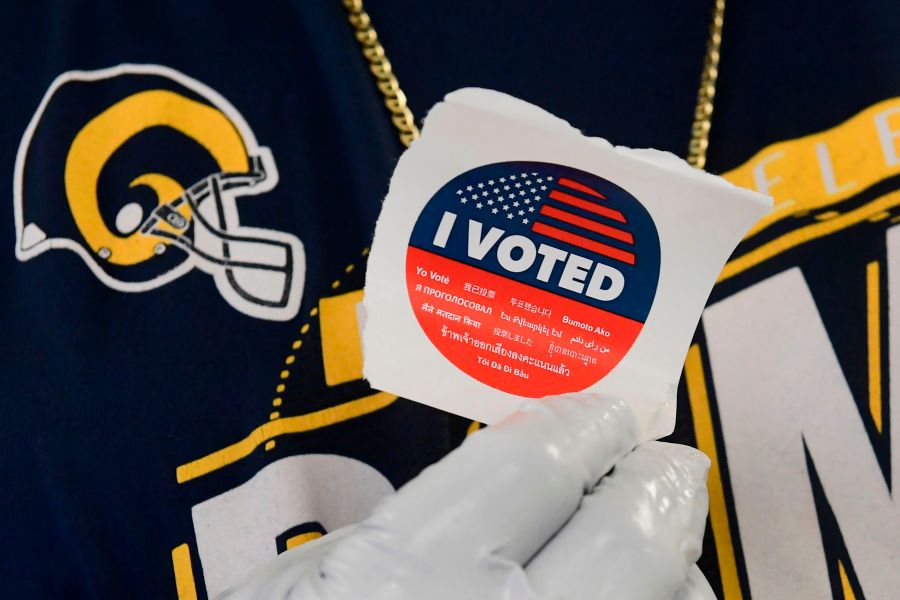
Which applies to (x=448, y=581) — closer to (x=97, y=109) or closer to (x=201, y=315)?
(x=201, y=315)

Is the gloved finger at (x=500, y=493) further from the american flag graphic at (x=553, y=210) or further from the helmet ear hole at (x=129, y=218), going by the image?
the helmet ear hole at (x=129, y=218)

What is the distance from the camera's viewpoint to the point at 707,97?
2.13ft

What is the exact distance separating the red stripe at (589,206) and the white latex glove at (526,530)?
0.38 feet

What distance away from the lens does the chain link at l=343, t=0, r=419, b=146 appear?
2.12 ft

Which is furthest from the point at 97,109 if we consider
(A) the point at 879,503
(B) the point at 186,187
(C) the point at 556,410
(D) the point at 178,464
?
(A) the point at 879,503

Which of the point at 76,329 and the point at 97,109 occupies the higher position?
the point at 97,109

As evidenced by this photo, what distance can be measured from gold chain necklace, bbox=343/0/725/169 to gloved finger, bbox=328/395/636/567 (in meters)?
0.26

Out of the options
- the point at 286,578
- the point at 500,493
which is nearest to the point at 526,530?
the point at 500,493

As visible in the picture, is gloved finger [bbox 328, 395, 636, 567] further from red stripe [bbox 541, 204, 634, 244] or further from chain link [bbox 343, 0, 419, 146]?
chain link [bbox 343, 0, 419, 146]

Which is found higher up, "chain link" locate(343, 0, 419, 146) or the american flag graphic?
"chain link" locate(343, 0, 419, 146)

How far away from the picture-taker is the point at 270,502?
1.93 feet

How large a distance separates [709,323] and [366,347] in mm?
265

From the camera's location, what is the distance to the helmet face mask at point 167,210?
592 mm

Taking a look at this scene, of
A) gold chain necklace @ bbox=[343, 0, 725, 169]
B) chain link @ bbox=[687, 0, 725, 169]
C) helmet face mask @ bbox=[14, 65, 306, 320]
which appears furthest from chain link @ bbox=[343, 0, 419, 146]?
chain link @ bbox=[687, 0, 725, 169]
